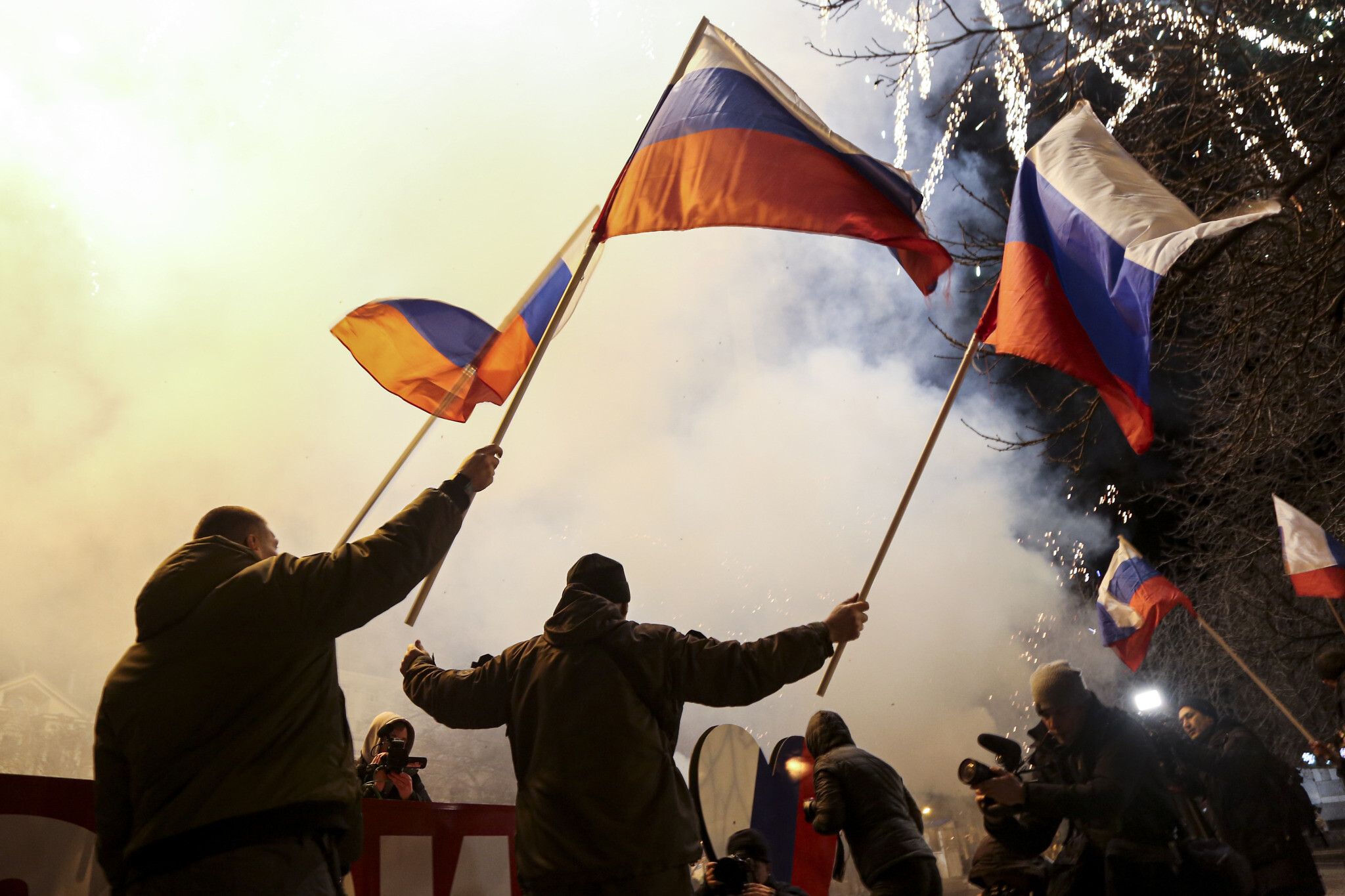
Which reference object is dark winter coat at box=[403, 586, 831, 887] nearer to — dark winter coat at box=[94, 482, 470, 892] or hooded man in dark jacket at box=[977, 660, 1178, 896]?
dark winter coat at box=[94, 482, 470, 892]

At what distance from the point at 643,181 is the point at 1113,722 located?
2.72 m

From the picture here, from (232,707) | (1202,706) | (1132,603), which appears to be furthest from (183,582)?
(1132,603)

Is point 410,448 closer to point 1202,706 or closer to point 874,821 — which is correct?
point 874,821

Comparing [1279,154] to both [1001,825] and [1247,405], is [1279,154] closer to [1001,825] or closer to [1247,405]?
[1247,405]

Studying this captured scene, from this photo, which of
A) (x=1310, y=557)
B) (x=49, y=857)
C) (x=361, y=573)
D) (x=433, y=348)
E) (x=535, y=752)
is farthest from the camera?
(x=1310, y=557)

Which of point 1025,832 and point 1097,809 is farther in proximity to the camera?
point 1025,832

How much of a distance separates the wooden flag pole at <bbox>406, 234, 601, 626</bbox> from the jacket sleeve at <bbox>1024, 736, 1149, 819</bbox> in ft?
6.96

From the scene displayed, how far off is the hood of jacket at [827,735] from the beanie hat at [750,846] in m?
0.51

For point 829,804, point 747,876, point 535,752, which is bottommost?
point 747,876

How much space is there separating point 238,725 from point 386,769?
2.31 meters

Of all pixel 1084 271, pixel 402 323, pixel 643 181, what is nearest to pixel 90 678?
pixel 402 323

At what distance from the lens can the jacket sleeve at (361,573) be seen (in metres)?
1.97

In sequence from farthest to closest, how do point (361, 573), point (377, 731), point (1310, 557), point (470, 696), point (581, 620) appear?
1. point (1310, 557)
2. point (377, 731)
3. point (470, 696)
4. point (581, 620)
5. point (361, 573)

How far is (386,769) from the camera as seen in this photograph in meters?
3.99
